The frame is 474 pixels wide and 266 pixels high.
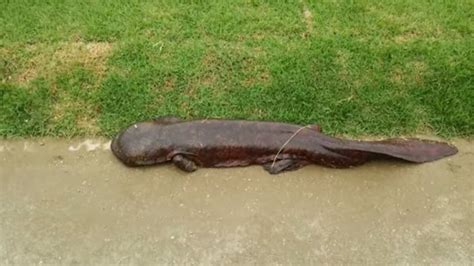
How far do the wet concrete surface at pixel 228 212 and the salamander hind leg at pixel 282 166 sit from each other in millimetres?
43

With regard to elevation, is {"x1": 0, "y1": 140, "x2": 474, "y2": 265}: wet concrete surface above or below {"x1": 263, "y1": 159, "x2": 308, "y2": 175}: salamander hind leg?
below

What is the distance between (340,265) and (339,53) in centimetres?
203

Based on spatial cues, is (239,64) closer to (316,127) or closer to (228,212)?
(316,127)

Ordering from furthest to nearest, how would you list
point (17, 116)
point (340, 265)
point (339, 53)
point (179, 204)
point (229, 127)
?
1. point (339, 53)
2. point (17, 116)
3. point (229, 127)
4. point (179, 204)
5. point (340, 265)

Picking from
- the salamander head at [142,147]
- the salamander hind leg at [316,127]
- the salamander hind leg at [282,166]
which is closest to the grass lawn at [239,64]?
the salamander hind leg at [316,127]

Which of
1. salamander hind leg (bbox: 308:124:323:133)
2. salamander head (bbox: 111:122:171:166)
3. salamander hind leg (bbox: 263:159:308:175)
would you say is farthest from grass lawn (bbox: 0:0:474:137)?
salamander hind leg (bbox: 263:159:308:175)

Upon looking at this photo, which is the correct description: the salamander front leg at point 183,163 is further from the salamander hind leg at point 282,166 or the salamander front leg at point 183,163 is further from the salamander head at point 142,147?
the salamander hind leg at point 282,166

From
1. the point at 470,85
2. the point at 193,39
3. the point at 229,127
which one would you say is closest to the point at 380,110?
the point at 470,85

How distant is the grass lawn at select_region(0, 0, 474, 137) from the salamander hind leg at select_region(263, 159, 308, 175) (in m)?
0.50

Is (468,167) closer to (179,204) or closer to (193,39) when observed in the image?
(179,204)

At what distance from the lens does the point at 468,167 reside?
13.0ft

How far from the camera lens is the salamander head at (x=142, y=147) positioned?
3.86 m

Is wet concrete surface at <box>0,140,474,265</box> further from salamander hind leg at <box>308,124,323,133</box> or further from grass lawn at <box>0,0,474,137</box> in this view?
grass lawn at <box>0,0,474,137</box>

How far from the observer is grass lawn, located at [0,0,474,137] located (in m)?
4.32
